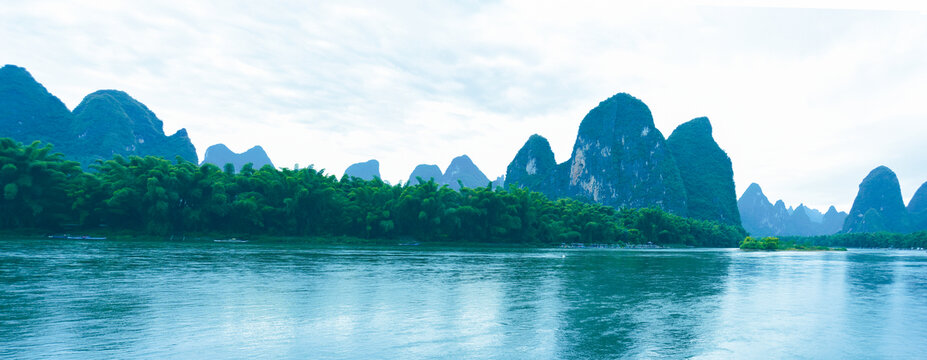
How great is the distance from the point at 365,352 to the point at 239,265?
1846 cm

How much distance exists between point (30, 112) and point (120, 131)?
780 inches

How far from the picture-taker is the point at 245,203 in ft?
180

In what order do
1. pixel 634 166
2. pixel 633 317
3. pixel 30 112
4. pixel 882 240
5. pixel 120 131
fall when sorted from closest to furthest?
pixel 633 317 → pixel 30 112 → pixel 120 131 → pixel 882 240 → pixel 634 166

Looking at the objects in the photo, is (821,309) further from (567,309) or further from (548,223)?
(548,223)

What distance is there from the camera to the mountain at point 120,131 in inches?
5182

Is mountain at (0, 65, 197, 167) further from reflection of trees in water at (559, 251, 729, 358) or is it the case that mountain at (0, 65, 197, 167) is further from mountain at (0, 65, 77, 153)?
reflection of trees in water at (559, 251, 729, 358)

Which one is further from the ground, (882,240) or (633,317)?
(882,240)

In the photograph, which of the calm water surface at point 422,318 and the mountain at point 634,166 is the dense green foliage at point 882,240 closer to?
the mountain at point 634,166

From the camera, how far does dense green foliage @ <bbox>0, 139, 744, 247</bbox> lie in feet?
154

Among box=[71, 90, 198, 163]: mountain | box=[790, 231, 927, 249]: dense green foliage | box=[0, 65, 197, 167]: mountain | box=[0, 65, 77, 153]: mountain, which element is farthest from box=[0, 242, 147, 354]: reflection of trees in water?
box=[790, 231, 927, 249]: dense green foliage

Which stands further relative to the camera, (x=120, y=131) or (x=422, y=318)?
(x=120, y=131)

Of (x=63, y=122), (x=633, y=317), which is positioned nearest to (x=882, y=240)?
(x=633, y=317)

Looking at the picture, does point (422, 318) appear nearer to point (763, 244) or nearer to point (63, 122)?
point (763, 244)

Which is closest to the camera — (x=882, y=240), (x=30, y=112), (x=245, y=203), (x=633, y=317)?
(x=633, y=317)
